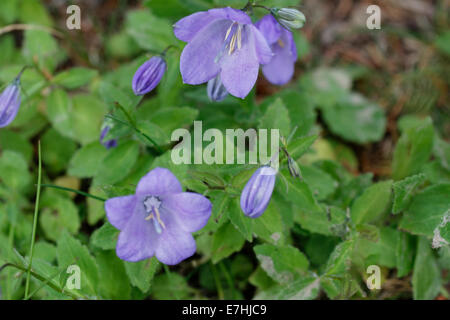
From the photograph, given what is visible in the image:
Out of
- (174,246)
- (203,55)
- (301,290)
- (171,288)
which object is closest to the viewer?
(174,246)

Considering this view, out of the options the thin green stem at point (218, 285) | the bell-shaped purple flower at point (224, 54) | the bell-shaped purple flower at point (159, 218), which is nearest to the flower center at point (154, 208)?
the bell-shaped purple flower at point (159, 218)

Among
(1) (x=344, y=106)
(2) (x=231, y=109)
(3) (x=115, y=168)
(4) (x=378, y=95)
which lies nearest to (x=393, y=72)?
(4) (x=378, y=95)

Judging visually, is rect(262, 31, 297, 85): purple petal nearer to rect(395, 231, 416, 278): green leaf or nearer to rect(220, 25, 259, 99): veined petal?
rect(220, 25, 259, 99): veined petal

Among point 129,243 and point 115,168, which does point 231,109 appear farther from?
point 129,243

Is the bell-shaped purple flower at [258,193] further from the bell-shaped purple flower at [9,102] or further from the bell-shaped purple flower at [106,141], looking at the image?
the bell-shaped purple flower at [9,102]

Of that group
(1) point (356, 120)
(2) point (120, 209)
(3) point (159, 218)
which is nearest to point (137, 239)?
(3) point (159, 218)

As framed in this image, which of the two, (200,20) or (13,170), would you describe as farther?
(13,170)

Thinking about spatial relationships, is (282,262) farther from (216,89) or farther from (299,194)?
(216,89)
